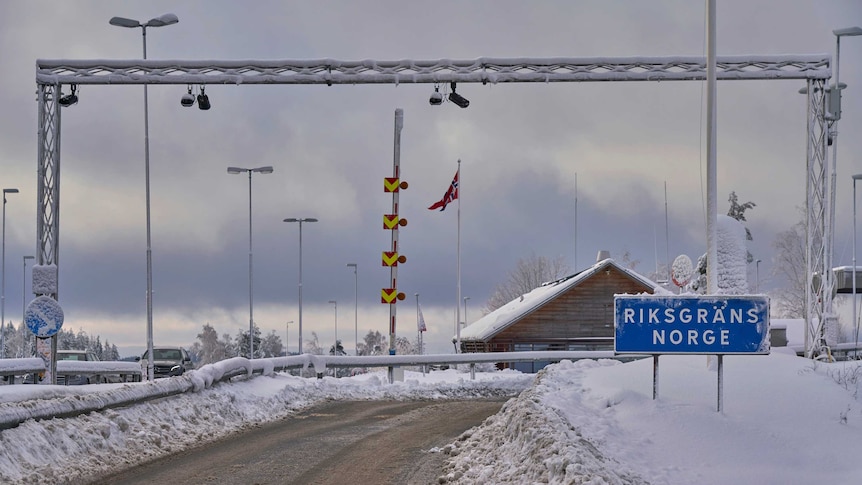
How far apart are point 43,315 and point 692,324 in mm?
16379

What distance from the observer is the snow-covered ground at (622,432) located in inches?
473

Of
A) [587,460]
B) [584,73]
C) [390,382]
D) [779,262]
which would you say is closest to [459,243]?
[390,382]

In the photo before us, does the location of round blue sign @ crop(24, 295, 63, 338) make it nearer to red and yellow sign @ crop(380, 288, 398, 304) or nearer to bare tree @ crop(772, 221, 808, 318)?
red and yellow sign @ crop(380, 288, 398, 304)

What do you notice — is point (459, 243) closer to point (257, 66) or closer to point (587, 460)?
point (257, 66)

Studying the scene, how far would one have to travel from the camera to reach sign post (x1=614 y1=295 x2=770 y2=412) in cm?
1438

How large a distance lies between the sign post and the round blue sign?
50.4 feet

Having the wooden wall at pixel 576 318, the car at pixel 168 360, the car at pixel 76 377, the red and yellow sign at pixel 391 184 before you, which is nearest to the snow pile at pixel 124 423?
the red and yellow sign at pixel 391 184

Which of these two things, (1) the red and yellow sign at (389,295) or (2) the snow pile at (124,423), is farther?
(1) the red and yellow sign at (389,295)

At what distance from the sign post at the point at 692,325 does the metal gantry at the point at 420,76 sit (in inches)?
508

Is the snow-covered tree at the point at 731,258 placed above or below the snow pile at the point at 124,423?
above

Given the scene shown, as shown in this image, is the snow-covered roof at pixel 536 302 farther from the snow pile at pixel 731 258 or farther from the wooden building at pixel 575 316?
the snow pile at pixel 731 258

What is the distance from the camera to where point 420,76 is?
26844 millimetres

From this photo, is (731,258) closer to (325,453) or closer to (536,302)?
(325,453)

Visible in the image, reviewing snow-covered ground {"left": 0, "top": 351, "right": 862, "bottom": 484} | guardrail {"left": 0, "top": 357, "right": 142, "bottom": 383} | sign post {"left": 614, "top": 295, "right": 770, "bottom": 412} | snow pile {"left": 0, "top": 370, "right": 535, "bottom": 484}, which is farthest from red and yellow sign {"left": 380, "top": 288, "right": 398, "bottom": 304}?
sign post {"left": 614, "top": 295, "right": 770, "bottom": 412}
